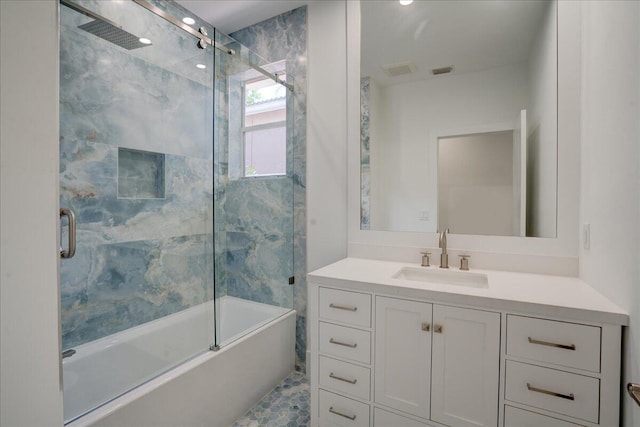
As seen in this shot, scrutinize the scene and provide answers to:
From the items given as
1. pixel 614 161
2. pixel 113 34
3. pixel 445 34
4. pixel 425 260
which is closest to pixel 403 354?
pixel 425 260

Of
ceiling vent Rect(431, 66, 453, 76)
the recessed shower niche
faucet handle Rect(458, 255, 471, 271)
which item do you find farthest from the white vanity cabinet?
the recessed shower niche

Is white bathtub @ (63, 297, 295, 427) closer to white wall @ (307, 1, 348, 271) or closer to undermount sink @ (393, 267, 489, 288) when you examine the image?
white wall @ (307, 1, 348, 271)

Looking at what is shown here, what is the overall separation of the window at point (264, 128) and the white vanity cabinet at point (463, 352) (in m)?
1.07

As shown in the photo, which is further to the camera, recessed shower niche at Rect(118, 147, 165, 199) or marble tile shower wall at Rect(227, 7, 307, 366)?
marble tile shower wall at Rect(227, 7, 307, 366)

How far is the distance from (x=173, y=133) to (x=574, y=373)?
2522mm

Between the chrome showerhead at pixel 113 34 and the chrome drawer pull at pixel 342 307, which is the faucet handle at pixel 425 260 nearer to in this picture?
the chrome drawer pull at pixel 342 307

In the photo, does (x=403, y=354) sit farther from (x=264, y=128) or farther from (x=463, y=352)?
(x=264, y=128)

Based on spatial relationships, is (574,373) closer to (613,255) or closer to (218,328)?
(613,255)

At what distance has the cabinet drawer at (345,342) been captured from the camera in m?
1.45

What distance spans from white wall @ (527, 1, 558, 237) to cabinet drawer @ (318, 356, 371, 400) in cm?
113

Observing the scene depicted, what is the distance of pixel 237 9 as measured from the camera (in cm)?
229

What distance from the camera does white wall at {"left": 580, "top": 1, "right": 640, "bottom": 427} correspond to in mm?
940

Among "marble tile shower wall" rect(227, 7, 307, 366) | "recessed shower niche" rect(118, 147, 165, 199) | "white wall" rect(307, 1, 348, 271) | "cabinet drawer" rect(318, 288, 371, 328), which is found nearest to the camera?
"cabinet drawer" rect(318, 288, 371, 328)

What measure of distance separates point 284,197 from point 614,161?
1802 millimetres
